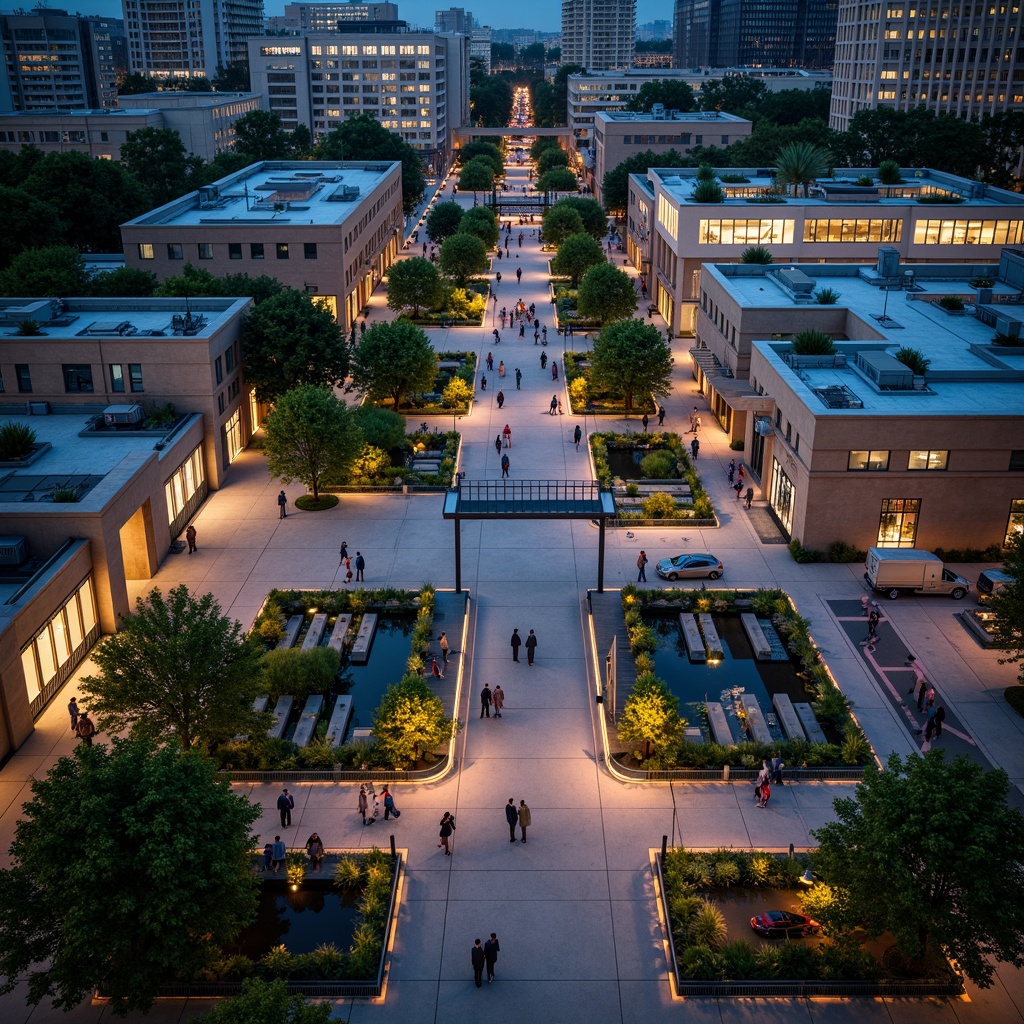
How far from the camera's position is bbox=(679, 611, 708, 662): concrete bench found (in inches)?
1496

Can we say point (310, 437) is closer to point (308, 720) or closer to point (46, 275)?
point (308, 720)

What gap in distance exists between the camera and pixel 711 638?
38.8 m

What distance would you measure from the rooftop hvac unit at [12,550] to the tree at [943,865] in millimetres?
28027

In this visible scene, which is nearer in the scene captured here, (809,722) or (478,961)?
(478,961)

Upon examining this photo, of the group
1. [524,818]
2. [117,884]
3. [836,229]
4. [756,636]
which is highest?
[836,229]

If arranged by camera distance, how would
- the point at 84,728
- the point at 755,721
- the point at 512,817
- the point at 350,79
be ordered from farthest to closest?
the point at 350,79 < the point at 755,721 < the point at 84,728 < the point at 512,817

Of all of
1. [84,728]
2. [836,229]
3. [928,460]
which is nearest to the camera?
[84,728]

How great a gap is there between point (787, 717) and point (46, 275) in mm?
51605

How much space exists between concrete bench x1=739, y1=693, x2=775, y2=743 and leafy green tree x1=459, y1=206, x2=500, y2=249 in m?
79.9

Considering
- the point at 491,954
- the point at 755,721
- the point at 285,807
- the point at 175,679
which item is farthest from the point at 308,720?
the point at 755,721

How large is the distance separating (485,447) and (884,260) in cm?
2841

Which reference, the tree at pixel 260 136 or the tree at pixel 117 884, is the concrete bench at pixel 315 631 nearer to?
the tree at pixel 117 884

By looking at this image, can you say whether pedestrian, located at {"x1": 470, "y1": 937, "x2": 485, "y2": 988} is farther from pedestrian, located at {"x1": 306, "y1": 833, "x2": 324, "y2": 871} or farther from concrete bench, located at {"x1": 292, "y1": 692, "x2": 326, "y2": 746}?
concrete bench, located at {"x1": 292, "y1": 692, "x2": 326, "y2": 746}

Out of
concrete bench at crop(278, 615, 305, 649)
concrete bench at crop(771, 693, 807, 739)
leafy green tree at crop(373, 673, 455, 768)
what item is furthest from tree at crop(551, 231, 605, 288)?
leafy green tree at crop(373, 673, 455, 768)
